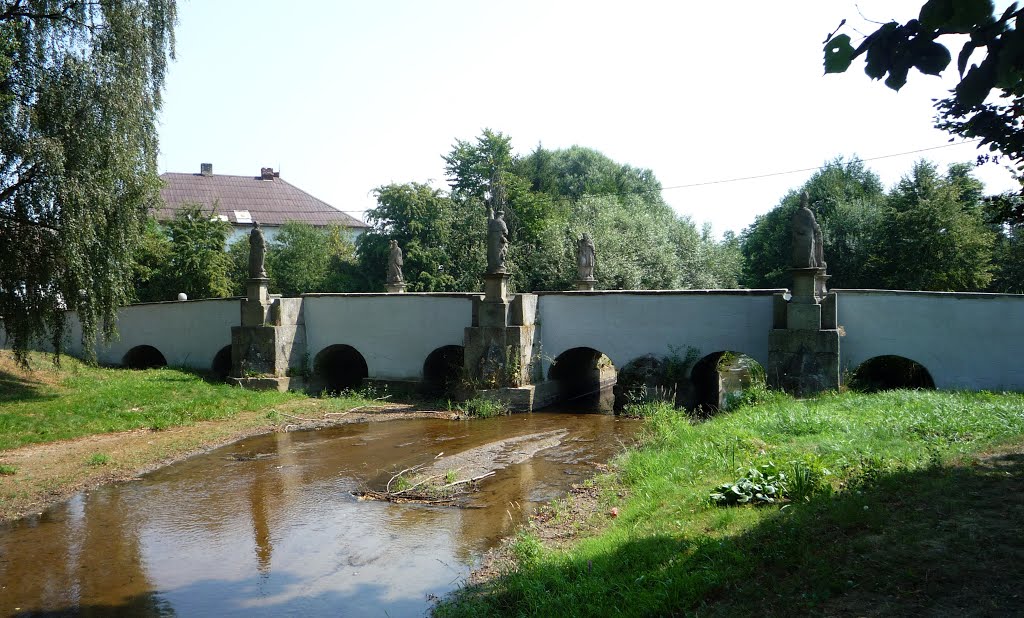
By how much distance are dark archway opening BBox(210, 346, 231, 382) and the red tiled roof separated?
2475 centimetres

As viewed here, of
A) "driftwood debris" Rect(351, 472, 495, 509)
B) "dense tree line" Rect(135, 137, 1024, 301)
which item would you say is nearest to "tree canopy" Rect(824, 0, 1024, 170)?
"driftwood debris" Rect(351, 472, 495, 509)

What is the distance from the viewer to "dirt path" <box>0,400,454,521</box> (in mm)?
10562

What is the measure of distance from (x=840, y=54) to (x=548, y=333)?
14.5 meters

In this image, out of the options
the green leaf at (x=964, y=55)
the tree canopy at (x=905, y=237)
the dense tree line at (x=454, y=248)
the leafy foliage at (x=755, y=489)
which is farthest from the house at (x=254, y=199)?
the green leaf at (x=964, y=55)

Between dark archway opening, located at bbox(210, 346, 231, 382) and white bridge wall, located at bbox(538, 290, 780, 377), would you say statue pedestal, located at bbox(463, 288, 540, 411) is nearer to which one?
white bridge wall, located at bbox(538, 290, 780, 377)

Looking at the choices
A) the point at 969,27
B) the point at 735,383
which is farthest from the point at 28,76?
the point at 735,383

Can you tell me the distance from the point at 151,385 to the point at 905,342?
1700 cm

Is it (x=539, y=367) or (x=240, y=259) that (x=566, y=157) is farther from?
(x=539, y=367)

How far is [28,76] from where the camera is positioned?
13.5 metres

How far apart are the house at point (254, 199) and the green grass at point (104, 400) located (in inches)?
1049

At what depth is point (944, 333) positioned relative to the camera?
46.4 ft

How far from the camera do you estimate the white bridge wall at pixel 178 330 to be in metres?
21.1

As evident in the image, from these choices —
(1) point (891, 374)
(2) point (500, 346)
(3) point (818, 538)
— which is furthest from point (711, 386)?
(3) point (818, 538)

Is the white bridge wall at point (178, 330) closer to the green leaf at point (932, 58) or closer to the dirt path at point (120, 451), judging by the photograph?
the dirt path at point (120, 451)
